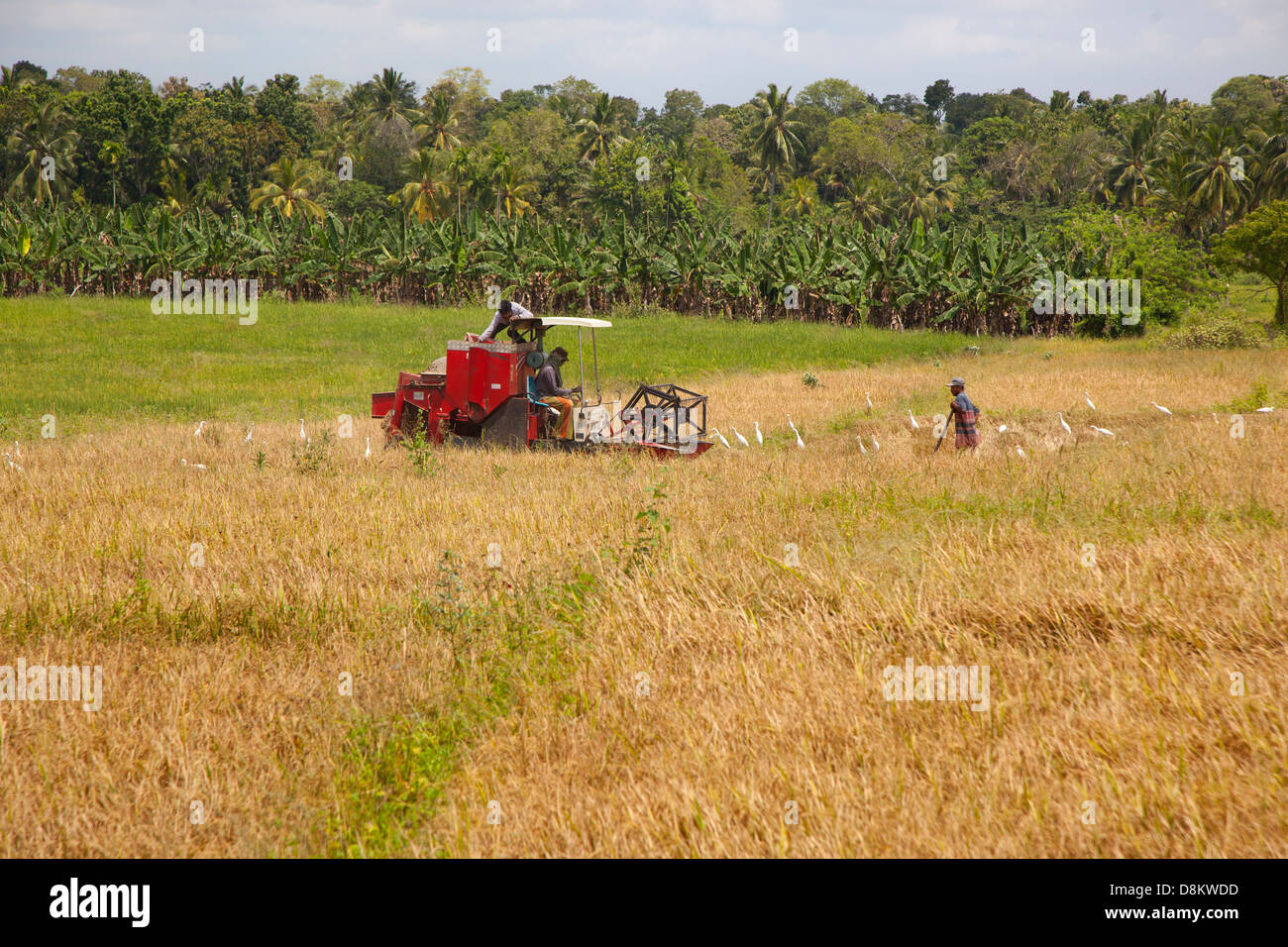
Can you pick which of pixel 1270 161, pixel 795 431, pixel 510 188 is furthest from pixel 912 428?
pixel 510 188

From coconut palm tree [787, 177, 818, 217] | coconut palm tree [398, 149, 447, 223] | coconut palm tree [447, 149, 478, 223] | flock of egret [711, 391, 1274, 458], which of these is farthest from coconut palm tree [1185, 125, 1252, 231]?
coconut palm tree [398, 149, 447, 223]

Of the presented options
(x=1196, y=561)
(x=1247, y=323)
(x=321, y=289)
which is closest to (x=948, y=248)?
(x=1247, y=323)

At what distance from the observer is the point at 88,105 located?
57.4 meters

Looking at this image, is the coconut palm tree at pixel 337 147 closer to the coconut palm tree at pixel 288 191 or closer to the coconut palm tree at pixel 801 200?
the coconut palm tree at pixel 288 191

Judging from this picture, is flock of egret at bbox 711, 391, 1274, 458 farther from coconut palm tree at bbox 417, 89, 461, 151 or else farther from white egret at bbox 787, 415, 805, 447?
coconut palm tree at bbox 417, 89, 461, 151

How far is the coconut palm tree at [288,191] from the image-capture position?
56.2 m

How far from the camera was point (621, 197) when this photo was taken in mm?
55906

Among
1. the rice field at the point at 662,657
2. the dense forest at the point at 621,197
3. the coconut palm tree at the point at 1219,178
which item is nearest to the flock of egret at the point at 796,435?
the rice field at the point at 662,657

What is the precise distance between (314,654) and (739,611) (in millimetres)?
2689

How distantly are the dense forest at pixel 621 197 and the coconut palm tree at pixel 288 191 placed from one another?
20 centimetres

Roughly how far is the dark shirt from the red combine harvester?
4.2 inches
